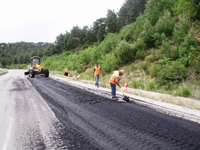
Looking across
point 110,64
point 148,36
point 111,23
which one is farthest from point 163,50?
point 111,23

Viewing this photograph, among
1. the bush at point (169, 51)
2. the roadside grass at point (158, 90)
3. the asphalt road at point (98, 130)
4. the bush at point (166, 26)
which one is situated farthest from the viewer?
the bush at point (166, 26)

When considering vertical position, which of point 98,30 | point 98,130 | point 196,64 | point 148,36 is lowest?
point 98,130

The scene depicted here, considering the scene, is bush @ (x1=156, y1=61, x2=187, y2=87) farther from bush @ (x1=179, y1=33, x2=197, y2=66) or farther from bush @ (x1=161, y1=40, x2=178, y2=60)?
bush @ (x1=161, y1=40, x2=178, y2=60)

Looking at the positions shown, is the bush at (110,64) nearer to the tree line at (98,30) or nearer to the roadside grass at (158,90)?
the roadside grass at (158,90)

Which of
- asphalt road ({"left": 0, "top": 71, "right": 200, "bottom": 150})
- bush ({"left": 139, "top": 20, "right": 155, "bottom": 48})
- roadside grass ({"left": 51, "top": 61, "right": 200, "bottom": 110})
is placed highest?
bush ({"left": 139, "top": 20, "right": 155, "bottom": 48})

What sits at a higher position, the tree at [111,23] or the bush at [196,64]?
the tree at [111,23]

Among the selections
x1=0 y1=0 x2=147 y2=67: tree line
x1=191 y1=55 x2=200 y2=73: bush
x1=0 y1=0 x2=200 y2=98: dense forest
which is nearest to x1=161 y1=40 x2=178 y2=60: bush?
x1=0 y1=0 x2=200 y2=98: dense forest

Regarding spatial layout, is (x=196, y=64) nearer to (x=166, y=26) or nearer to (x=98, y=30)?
(x=166, y=26)

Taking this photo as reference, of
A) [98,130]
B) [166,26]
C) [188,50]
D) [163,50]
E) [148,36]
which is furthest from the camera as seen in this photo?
[148,36]

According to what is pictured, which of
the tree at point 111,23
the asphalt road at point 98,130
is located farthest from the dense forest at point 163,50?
the tree at point 111,23

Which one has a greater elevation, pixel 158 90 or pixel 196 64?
pixel 196 64

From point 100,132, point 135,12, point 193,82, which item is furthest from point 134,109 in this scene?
point 135,12

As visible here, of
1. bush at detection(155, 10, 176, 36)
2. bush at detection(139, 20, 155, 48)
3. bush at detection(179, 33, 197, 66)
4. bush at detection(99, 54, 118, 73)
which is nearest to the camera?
bush at detection(179, 33, 197, 66)

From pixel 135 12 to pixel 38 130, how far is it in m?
41.9
